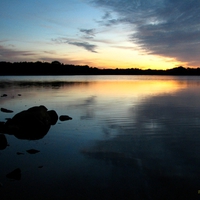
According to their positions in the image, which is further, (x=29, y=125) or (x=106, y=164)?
(x=29, y=125)

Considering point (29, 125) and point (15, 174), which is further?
point (29, 125)

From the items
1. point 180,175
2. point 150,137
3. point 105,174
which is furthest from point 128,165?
point 150,137

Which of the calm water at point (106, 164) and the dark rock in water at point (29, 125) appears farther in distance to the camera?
the dark rock in water at point (29, 125)

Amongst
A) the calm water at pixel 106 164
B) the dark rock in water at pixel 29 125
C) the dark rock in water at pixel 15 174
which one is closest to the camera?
the calm water at pixel 106 164

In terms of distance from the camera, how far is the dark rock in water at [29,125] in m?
12.3

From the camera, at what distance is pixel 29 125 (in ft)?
42.5

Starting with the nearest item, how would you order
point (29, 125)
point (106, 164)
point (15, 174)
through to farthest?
point (15, 174) < point (106, 164) < point (29, 125)

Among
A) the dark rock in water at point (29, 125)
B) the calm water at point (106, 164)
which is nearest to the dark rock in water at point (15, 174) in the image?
the calm water at point (106, 164)

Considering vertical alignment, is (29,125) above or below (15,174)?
above

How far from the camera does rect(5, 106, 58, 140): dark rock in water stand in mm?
12312

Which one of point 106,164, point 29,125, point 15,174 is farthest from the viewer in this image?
point 29,125

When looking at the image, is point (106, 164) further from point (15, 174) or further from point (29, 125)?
point (29, 125)

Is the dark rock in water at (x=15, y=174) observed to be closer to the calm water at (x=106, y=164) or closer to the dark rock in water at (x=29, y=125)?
the calm water at (x=106, y=164)

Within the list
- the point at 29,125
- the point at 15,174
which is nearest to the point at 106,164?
the point at 15,174
